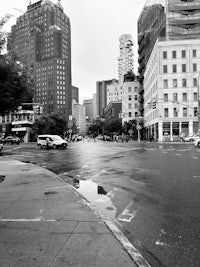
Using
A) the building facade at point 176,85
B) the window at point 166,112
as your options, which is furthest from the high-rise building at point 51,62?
the window at point 166,112

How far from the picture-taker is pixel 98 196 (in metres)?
7.11

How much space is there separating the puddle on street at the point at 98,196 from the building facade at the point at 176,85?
52.6m

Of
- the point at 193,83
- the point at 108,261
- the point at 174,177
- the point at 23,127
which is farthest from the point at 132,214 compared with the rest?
the point at 23,127

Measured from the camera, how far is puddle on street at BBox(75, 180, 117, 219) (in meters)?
5.76

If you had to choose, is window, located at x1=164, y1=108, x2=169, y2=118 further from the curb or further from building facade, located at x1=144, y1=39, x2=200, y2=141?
the curb

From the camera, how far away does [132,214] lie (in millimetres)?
5398

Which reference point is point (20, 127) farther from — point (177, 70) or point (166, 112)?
point (177, 70)

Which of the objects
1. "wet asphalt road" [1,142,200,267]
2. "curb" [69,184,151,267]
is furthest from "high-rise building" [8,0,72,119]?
"curb" [69,184,151,267]

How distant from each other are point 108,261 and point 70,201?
316 cm

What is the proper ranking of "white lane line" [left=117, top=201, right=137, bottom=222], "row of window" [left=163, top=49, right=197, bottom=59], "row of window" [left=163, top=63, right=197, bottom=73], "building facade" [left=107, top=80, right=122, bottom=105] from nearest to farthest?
"white lane line" [left=117, top=201, right=137, bottom=222] < "row of window" [left=163, top=63, right=197, bottom=73] < "row of window" [left=163, top=49, right=197, bottom=59] < "building facade" [left=107, top=80, right=122, bottom=105]

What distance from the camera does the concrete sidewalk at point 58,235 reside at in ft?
10.9

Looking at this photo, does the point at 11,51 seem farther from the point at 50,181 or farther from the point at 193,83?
the point at 193,83

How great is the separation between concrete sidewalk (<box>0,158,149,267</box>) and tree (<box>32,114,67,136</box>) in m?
68.2

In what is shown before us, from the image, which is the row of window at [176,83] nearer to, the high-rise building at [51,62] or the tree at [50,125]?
the tree at [50,125]
